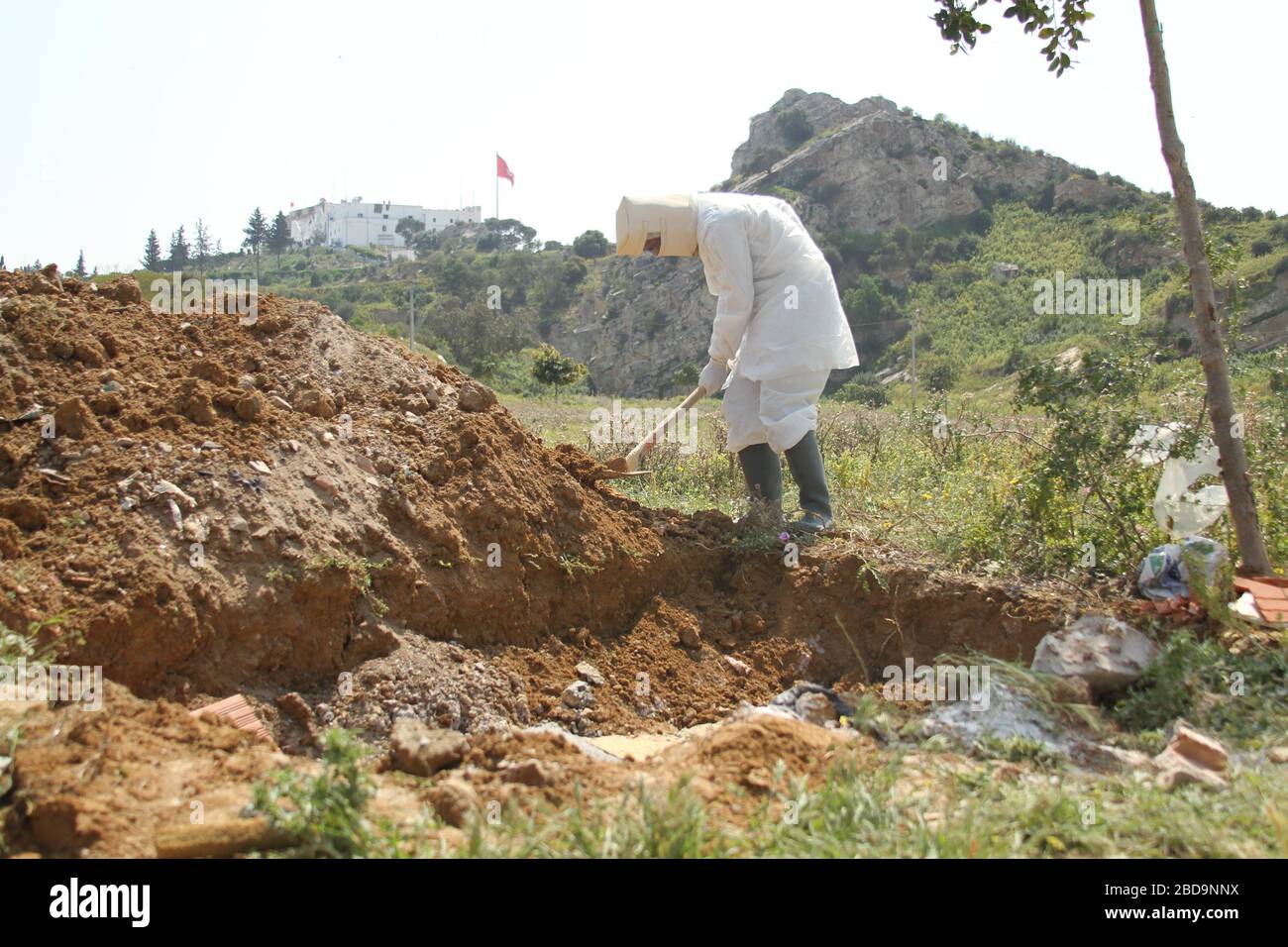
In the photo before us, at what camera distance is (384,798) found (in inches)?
94.3

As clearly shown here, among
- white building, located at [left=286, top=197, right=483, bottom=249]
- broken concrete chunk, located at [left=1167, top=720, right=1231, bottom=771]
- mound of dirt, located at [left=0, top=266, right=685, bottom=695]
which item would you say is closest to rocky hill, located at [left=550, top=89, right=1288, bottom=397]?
mound of dirt, located at [left=0, top=266, right=685, bottom=695]

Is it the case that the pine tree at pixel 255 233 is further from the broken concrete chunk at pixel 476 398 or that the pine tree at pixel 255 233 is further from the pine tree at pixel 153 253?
the broken concrete chunk at pixel 476 398

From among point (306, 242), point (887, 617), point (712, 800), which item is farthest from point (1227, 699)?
point (306, 242)

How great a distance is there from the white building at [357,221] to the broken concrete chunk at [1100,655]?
340 feet

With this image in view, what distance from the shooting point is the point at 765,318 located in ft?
16.2

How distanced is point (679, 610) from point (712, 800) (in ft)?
6.70

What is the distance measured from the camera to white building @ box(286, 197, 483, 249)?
105875 mm

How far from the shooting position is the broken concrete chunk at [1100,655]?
3.44 meters

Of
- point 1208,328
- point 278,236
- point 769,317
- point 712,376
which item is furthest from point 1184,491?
point 278,236

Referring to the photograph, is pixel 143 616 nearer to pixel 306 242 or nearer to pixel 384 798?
pixel 384 798

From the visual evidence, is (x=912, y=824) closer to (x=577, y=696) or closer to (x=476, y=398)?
(x=577, y=696)

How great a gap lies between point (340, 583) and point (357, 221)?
372 ft

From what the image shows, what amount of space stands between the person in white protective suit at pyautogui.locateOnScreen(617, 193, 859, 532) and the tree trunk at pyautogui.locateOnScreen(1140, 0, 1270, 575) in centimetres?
155

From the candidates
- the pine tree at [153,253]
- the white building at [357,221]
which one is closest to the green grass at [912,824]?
the pine tree at [153,253]
